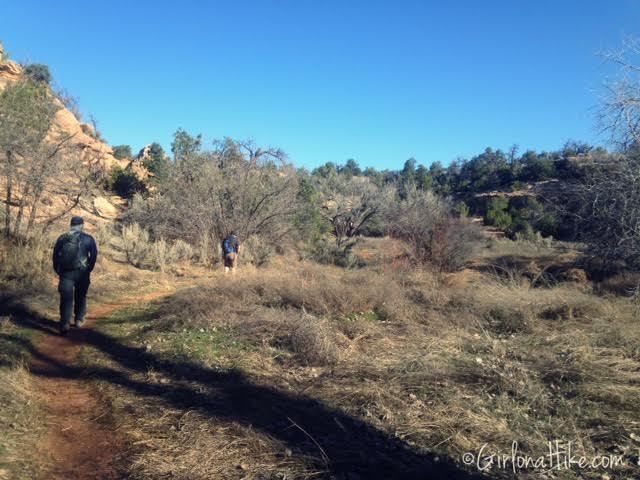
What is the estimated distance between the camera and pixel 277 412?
14.6 feet

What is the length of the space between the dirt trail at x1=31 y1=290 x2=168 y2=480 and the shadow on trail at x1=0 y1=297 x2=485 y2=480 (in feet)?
0.28

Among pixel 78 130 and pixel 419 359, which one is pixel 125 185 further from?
pixel 419 359

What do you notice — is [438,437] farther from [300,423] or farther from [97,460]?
[97,460]

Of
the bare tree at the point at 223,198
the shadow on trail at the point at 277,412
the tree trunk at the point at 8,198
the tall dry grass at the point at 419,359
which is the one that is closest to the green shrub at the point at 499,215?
the bare tree at the point at 223,198

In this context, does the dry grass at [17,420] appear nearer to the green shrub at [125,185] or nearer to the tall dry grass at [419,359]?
the tall dry grass at [419,359]

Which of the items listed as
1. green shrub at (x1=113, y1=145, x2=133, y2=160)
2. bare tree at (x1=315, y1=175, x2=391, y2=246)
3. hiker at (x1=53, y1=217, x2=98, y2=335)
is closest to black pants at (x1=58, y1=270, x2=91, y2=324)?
hiker at (x1=53, y1=217, x2=98, y2=335)

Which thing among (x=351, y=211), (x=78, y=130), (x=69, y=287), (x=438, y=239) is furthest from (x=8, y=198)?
(x=351, y=211)

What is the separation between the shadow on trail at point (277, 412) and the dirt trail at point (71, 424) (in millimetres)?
86

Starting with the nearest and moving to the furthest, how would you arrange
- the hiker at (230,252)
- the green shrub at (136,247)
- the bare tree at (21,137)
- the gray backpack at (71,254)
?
the gray backpack at (71,254)
the bare tree at (21,137)
the hiker at (230,252)
the green shrub at (136,247)

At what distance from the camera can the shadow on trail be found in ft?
11.7

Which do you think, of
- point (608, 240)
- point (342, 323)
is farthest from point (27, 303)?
point (608, 240)

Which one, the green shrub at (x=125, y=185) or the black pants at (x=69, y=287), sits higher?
the green shrub at (x=125, y=185)

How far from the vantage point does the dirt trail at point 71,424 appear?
351 centimetres

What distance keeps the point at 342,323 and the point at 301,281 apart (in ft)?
7.16
